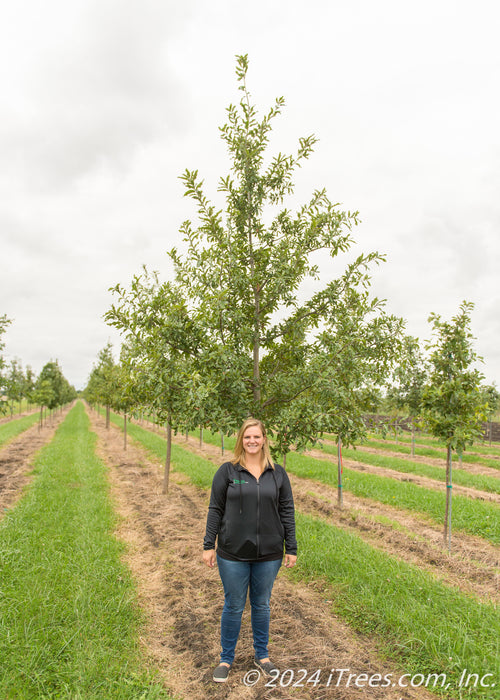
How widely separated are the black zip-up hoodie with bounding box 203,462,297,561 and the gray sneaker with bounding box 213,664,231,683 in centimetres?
106

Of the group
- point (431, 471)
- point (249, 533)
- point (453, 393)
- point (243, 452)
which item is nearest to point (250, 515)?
point (249, 533)

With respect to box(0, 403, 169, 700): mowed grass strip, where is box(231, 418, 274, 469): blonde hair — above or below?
above

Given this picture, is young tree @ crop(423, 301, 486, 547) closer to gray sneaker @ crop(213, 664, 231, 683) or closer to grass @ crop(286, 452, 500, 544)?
grass @ crop(286, 452, 500, 544)

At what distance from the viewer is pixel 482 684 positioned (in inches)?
136

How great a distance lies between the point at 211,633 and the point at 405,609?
2335 millimetres

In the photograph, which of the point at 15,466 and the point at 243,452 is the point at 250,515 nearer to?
the point at 243,452

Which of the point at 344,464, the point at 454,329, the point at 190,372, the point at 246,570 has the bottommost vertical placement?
the point at 344,464

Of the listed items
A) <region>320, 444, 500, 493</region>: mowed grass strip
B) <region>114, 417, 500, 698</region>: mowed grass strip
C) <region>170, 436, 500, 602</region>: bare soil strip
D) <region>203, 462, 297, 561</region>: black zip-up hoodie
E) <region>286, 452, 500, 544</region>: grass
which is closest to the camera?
<region>203, 462, 297, 561</region>: black zip-up hoodie

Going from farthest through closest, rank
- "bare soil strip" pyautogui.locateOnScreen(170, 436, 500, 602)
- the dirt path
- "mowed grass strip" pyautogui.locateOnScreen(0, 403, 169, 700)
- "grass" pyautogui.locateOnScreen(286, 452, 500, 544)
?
the dirt path → "grass" pyautogui.locateOnScreen(286, 452, 500, 544) → "bare soil strip" pyautogui.locateOnScreen(170, 436, 500, 602) → "mowed grass strip" pyautogui.locateOnScreen(0, 403, 169, 700)

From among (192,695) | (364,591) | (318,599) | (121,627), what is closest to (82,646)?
(121,627)

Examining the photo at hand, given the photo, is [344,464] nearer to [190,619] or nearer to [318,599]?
[318,599]

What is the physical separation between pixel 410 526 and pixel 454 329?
4518 mm

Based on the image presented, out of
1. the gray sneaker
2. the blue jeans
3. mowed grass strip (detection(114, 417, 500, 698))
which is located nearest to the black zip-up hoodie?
the blue jeans

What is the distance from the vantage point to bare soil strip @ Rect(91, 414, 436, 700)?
138 inches
